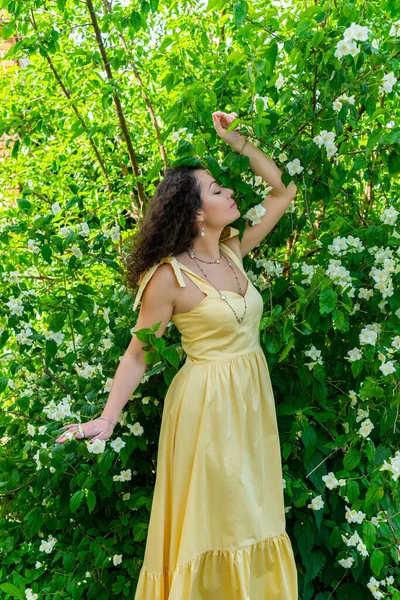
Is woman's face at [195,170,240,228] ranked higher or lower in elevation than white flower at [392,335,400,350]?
higher

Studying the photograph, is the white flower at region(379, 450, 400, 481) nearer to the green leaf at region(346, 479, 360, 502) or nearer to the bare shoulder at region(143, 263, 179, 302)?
the green leaf at region(346, 479, 360, 502)

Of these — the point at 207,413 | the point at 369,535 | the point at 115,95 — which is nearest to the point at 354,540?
the point at 369,535

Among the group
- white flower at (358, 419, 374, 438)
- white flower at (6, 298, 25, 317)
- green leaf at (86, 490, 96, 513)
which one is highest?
white flower at (6, 298, 25, 317)

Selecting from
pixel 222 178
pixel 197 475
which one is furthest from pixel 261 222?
pixel 197 475

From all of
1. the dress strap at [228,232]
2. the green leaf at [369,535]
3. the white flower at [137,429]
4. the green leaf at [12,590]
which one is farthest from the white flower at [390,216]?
the green leaf at [12,590]

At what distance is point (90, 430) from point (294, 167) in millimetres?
999

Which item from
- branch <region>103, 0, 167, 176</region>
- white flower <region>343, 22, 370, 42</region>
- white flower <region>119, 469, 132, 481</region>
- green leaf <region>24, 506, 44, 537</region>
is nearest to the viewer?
white flower <region>343, 22, 370, 42</region>

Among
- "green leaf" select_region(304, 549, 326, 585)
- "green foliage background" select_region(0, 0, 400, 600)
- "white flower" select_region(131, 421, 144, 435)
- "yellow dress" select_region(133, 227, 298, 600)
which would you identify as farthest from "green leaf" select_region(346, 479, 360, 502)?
"white flower" select_region(131, 421, 144, 435)

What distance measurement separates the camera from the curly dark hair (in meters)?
1.86

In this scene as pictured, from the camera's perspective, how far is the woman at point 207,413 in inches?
72.1

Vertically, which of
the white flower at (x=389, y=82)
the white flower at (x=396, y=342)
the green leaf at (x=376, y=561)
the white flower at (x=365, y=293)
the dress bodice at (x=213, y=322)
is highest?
the white flower at (x=389, y=82)

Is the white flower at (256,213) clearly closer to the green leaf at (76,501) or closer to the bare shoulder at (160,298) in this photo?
the bare shoulder at (160,298)

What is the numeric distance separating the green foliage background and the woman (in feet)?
0.31

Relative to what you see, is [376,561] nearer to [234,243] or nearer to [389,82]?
[234,243]
